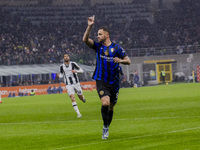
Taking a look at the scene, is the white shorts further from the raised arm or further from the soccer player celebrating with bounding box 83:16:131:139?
the raised arm

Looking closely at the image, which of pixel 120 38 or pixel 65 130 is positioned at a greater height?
pixel 120 38

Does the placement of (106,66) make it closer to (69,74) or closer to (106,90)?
(106,90)

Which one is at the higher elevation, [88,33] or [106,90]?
[88,33]

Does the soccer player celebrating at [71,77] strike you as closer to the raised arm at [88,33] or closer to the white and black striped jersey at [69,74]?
the white and black striped jersey at [69,74]

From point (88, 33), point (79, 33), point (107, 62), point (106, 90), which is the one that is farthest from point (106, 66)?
point (79, 33)

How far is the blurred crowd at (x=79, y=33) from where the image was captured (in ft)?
192

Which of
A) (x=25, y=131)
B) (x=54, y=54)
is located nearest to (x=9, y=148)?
(x=25, y=131)

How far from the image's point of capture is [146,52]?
6456cm

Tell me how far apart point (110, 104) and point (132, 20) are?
2558 inches

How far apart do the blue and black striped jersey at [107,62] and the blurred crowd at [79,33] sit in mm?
45059

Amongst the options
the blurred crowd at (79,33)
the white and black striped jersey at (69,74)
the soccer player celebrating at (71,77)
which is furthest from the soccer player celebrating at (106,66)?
the blurred crowd at (79,33)

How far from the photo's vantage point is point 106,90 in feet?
33.0

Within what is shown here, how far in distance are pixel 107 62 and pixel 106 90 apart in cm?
62

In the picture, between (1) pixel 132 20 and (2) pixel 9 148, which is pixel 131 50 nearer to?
(1) pixel 132 20
